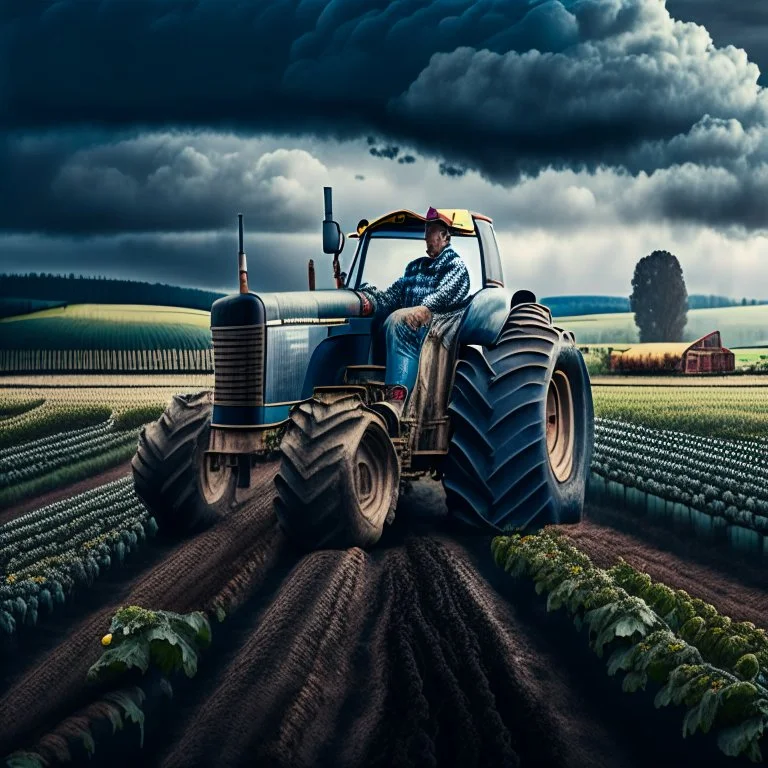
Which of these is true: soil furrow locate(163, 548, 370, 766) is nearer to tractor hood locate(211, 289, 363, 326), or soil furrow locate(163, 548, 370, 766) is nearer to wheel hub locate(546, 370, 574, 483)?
tractor hood locate(211, 289, 363, 326)

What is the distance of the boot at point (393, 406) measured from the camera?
664 centimetres

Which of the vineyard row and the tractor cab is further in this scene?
the tractor cab

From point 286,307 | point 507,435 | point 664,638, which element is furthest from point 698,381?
point 286,307

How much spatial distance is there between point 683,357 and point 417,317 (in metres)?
1.64

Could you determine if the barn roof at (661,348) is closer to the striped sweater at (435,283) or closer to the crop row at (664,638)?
the striped sweater at (435,283)

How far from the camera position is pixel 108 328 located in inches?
266

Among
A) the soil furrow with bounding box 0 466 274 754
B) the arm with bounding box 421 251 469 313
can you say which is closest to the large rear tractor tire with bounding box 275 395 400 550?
the soil furrow with bounding box 0 466 274 754

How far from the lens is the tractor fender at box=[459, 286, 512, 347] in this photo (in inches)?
271

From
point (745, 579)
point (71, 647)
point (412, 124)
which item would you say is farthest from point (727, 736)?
point (412, 124)

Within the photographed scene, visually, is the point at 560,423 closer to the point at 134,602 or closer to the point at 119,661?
the point at 134,602

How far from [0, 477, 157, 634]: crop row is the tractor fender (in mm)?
2386

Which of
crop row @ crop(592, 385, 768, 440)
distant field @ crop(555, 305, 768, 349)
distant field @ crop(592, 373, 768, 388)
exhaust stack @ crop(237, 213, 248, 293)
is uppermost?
exhaust stack @ crop(237, 213, 248, 293)

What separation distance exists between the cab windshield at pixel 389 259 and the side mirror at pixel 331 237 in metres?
0.73

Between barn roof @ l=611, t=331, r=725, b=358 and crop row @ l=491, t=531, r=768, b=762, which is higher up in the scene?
barn roof @ l=611, t=331, r=725, b=358
